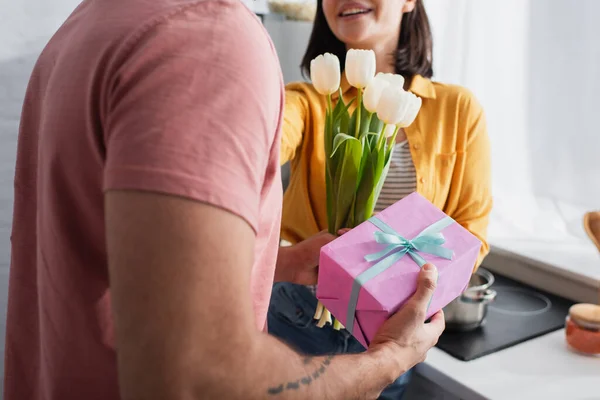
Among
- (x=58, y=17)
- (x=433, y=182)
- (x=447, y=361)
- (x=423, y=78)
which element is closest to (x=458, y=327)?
(x=447, y=361)

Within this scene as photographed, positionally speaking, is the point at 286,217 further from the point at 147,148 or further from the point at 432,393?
the point at 147,148

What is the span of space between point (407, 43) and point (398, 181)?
364mm

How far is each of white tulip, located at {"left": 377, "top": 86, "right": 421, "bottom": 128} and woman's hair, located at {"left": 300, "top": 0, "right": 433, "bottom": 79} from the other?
1.86 feet

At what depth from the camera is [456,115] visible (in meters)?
1.36

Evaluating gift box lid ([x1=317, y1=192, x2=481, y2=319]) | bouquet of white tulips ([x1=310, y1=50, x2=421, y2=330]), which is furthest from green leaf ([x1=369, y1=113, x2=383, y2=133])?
gift box lid ([x1=317, y1=192, x2=481, y2=319])

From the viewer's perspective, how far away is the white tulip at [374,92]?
0.88m

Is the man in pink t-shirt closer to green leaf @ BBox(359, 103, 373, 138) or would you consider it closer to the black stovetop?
green leaf @ BBox(359, 103, 373, 138)

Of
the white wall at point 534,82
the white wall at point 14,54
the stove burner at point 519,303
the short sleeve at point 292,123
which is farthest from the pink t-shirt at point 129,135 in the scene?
the white wall at point 534,82

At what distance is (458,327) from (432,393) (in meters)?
0.50

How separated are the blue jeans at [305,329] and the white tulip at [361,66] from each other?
0.55 meters

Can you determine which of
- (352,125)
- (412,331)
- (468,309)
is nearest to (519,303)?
(468,309)

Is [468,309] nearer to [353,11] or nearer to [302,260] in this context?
[302,260]

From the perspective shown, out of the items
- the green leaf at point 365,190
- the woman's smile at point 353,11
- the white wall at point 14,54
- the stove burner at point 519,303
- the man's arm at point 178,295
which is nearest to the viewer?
the man's arm at point 178,295

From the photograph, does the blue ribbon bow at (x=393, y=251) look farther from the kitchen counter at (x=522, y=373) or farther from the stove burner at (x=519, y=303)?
the stove burner at (x=519, y=303)
